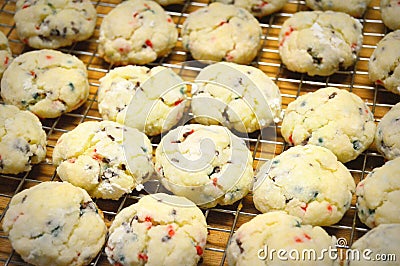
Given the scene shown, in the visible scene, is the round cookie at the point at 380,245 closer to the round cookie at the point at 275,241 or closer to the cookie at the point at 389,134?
the round cookie at the point at 275,241

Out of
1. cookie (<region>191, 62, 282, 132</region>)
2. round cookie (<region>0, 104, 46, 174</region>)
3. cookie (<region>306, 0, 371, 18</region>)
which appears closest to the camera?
round cookie (<region>0, 104, 46, 174</region>)

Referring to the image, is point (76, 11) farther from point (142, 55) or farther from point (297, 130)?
point (297, 130)

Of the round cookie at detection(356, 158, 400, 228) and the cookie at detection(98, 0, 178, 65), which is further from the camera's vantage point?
the cookie at detection(98, 0, 178, 65)

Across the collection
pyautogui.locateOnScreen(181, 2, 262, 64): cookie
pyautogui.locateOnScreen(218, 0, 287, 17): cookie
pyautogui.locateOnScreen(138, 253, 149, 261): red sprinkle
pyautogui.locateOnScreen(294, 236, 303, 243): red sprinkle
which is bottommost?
pyautogui.locateOnScreen(138, 253, 149, 261): red sprinkle

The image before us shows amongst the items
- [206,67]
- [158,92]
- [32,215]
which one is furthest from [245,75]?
[32,215]

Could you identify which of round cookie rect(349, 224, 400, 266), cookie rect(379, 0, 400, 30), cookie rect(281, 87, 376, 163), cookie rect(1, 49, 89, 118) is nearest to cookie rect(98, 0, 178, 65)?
cookie rect(1, 49, 89, 118)

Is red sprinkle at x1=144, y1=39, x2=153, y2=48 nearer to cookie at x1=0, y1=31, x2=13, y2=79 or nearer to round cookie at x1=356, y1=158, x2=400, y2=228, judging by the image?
cookie at x1=0, y1=31, x2=13, y2=79
